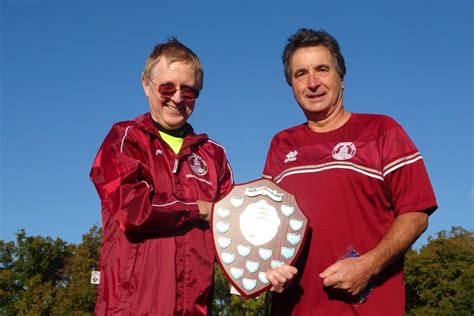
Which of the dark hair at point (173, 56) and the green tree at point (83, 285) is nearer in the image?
the dark hair at point (173, 56)

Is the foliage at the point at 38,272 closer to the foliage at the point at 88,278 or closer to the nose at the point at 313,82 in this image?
the foliage at the point at 88,278

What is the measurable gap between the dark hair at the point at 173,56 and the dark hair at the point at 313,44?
73cm

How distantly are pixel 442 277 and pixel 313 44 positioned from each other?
4818 centimetres

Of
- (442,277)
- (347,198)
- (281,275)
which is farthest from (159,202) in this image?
(442,277)

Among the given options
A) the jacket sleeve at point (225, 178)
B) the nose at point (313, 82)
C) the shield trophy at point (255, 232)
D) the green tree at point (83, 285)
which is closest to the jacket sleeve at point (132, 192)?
the shield trophy at point (255, 232)

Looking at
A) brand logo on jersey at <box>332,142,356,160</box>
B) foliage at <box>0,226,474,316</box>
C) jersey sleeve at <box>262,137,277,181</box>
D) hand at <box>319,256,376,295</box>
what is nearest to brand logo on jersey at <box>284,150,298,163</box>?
jersey sleeve at <box>262,137,277,181</box>

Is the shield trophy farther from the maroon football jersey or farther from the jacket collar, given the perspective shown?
the jacket collar

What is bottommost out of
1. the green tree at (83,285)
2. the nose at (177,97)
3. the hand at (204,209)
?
the hand at (204,209)

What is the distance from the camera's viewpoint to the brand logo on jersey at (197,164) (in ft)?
15.5

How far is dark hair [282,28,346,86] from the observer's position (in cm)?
481

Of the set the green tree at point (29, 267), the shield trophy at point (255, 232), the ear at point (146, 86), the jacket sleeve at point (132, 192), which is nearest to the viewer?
the shield trophy at point (255, 232)

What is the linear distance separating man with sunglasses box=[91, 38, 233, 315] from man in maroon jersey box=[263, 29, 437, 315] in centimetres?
Answer: 69

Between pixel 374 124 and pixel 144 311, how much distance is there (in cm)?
218

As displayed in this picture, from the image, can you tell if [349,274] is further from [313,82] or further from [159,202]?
[313,82]
